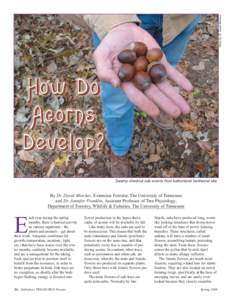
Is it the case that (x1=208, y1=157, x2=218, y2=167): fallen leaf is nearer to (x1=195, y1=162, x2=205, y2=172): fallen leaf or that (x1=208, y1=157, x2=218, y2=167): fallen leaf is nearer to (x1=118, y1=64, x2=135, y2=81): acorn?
(x1=195, y1=162, x2=205, y2=172): fallen leaf

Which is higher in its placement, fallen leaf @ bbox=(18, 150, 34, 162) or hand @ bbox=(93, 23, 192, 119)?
hand @ bbox=(93, 23, 192, 119)

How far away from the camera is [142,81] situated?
226cm

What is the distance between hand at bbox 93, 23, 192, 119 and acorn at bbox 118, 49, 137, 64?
28mm

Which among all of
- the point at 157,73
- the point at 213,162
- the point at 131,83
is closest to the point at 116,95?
the point at 131,83

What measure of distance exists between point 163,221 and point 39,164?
0.69 meters

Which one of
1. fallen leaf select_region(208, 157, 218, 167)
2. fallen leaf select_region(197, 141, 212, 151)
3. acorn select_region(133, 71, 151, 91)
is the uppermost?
acorn select_region(133, 71, 151, 91)

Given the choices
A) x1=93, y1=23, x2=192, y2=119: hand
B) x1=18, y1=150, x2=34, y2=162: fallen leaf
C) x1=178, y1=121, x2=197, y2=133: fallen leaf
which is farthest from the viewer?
x1=178, y1=121, x2=197, y2=133: fallen leaf

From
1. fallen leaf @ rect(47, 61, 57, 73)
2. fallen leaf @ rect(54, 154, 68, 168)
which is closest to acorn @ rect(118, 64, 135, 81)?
fallen leaf @ rect(47, 61, 57, 73)

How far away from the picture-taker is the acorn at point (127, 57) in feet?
7.39

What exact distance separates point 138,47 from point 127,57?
0.10m

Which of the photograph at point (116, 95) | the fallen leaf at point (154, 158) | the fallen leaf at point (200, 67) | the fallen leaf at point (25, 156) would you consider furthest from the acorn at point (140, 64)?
the fallen leaf at point (25, 156)

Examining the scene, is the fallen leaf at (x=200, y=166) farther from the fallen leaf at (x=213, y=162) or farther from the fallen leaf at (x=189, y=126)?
the fallen leaf at (x=189, y=126)

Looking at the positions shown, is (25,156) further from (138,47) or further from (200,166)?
(200,166)

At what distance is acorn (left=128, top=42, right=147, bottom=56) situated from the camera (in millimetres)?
2299
